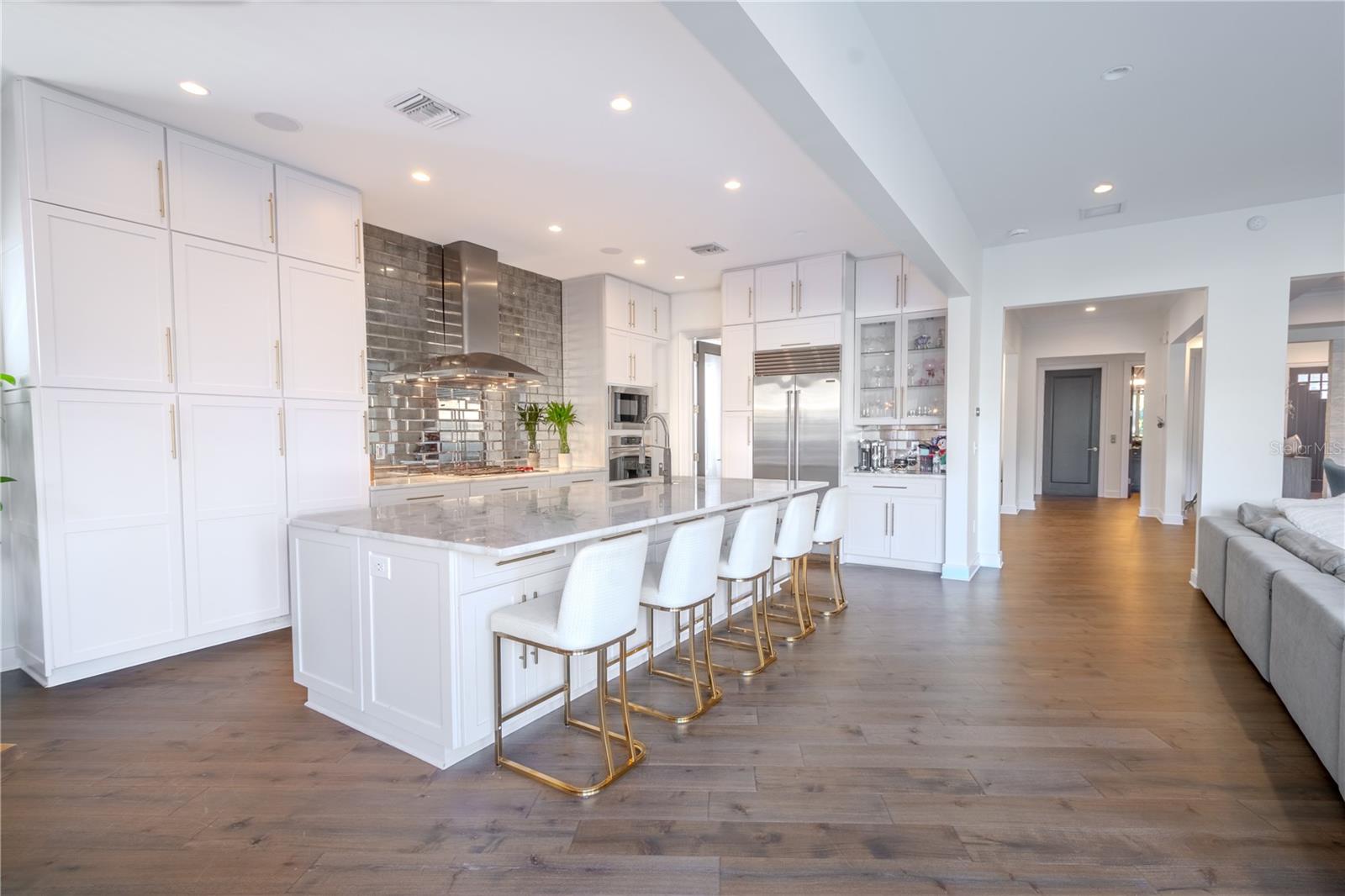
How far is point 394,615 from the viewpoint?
229 centimetres

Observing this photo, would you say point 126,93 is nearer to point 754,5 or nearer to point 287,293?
point 287,293

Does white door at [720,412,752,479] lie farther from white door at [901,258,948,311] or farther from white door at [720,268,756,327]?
white door at [901,258,948,311]

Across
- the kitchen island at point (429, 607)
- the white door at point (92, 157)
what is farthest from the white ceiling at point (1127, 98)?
the white door at point (92, 157)

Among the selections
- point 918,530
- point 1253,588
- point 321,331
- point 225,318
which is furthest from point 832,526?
point 225,318

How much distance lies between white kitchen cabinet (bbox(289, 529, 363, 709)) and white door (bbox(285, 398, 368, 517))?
4.36ft

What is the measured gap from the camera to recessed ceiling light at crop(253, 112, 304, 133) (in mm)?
3105

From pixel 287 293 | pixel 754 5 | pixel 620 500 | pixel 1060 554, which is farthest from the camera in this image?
pixel 1060 554

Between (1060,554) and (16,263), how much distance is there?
7.77 metres

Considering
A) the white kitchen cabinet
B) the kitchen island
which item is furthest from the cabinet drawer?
the white kitchen cabinet

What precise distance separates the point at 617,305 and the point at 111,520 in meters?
4.36

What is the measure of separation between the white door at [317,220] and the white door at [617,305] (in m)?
2.51

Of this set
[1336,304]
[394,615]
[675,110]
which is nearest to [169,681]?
[394,615]

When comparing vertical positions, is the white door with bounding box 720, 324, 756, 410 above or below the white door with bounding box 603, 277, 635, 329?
below

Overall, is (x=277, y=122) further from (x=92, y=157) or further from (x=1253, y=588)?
(x=1253, y=588)
